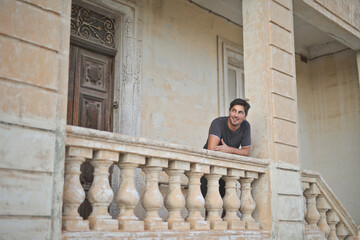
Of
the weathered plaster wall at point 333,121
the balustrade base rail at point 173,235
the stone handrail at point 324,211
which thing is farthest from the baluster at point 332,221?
the weathered plaster wall at point 333,121

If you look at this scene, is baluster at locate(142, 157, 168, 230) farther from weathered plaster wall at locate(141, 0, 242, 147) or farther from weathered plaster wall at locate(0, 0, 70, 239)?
weathered plaster wall at locate(141, 0, 242, 147)

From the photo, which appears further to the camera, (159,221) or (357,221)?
(357,221)

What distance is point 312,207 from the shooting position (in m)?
5.70

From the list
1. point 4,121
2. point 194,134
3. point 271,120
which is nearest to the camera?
point 4,121

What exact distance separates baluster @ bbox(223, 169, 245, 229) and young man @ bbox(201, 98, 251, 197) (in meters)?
0.31

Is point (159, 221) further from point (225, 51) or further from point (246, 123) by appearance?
point (225, 51)

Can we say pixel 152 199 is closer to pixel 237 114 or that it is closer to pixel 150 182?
pixel 150 182

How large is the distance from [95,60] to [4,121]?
3170 millimetres

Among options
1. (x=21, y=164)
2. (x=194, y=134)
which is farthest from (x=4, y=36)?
(x=194, y=134)

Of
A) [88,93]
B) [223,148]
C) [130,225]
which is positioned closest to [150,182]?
[130,225]

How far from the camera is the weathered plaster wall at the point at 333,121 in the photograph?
8922mm

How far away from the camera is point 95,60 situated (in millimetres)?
5965

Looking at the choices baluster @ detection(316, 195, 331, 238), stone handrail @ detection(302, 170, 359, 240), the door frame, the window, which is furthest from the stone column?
the window

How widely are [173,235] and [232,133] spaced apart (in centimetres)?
161
